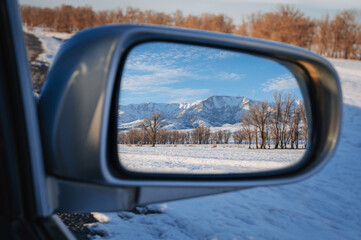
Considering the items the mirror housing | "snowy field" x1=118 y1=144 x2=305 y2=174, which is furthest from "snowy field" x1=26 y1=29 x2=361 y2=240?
the mirror housing

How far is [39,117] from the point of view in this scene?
969mm

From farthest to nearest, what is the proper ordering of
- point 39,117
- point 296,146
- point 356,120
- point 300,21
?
point 300,21, point 356,120, point 296,146, point 39,117

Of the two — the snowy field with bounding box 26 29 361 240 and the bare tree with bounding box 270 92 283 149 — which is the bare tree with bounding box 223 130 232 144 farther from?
the snowy field with bounding box 26 29 361 240

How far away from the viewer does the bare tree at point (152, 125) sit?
1.20m

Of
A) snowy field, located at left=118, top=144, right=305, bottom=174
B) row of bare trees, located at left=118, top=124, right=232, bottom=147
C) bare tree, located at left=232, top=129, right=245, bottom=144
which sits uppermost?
row of bare trees, located at left=118, top=124, right=232, bottom=147

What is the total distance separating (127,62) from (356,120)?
1280cm

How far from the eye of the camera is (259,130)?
153cm

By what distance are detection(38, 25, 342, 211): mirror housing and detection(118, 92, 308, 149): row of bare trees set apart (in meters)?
0.24

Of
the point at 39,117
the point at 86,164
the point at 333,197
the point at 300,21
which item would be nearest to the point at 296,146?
→ the point at 86,164

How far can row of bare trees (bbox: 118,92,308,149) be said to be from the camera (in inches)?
48.6

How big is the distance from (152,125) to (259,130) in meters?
0.62

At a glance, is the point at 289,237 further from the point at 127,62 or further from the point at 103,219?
the point at 127,62

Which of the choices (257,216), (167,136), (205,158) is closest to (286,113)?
(205,158)

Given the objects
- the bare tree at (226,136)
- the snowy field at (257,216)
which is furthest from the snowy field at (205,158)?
the snowy field at (257,216)
